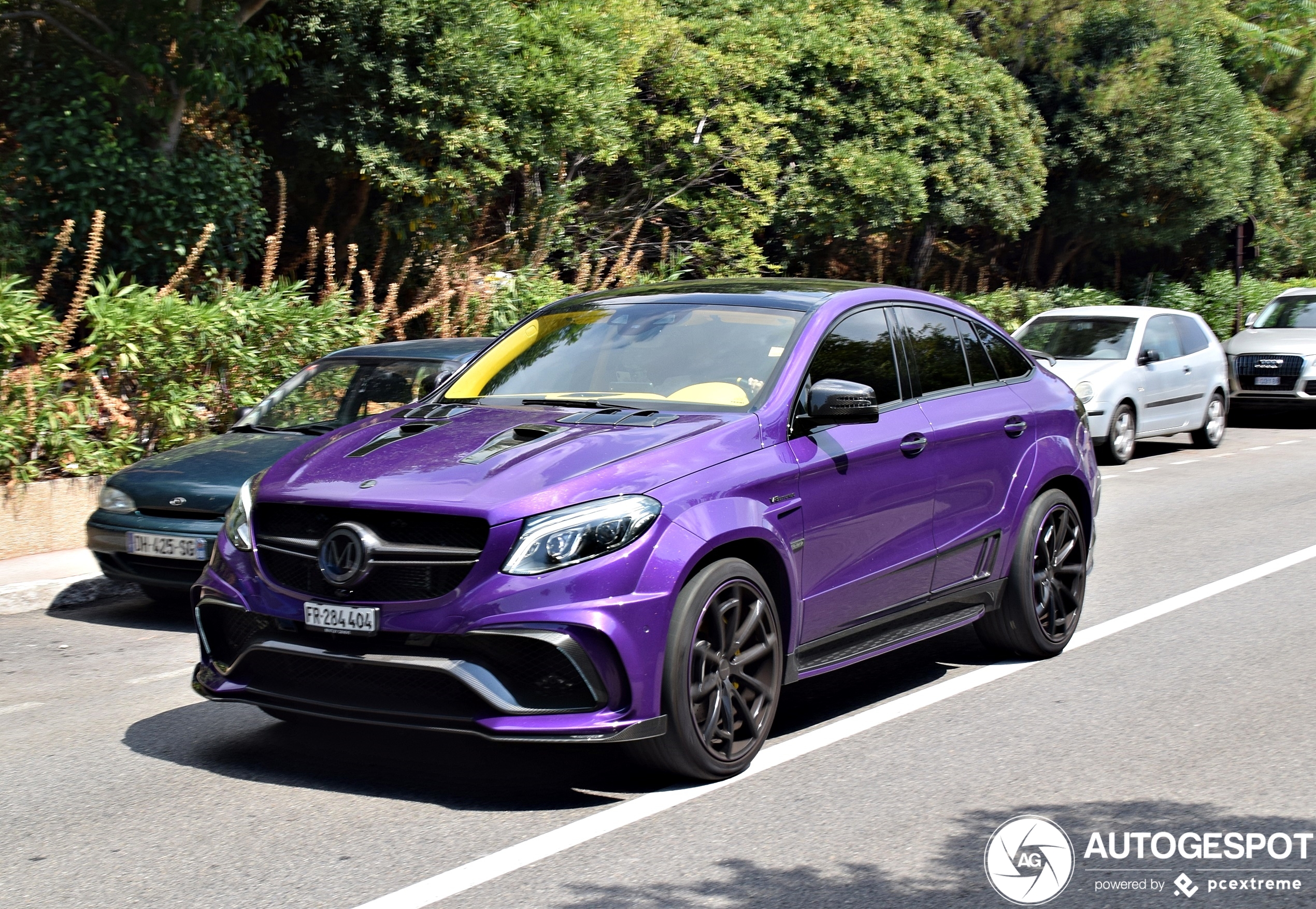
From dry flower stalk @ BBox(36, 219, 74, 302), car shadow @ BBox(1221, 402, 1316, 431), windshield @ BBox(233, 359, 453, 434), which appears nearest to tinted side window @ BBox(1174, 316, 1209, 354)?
car shadow @ BBox(1221, 402, 1316, 431)

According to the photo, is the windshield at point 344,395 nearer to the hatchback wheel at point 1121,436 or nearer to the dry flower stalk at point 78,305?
the dry flower stalk at point 78,305

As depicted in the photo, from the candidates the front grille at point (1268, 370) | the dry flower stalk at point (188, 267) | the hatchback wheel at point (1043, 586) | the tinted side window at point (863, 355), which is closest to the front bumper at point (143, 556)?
the dry flower stalk at point (188, 267)

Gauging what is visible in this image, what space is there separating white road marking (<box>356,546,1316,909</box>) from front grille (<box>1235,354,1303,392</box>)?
12370mm

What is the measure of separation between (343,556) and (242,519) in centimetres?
66

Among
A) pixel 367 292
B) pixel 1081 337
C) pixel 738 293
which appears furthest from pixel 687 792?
pixel 1081 337

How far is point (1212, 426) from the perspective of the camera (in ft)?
57.9

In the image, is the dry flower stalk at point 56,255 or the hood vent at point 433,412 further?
the dry flower stalk at point 56,255

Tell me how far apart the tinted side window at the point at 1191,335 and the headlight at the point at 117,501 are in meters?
12.6

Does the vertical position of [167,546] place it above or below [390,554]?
below

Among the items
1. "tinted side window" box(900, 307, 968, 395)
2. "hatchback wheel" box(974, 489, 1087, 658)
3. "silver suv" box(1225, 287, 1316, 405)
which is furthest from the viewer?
"silver suv" box(1225, 287, 1316, 405)

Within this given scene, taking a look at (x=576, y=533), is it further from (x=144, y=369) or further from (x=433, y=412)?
(x=144, y=369)

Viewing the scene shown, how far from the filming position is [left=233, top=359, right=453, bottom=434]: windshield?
9211 millimetres

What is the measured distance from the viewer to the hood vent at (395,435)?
5328mm

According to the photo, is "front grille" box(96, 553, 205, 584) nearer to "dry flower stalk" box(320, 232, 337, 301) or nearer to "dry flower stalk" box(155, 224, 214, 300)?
"dry flower stalk" box(155, 224, 214, 300)
